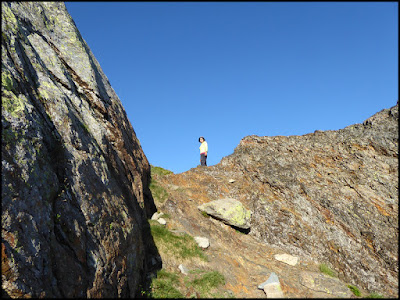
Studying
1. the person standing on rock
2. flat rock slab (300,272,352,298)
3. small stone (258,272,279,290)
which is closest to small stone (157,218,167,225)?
small stone (258,272,279,290)

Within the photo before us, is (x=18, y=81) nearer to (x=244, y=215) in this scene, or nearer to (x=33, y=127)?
(x=33, y=127)

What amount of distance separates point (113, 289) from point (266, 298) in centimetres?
771

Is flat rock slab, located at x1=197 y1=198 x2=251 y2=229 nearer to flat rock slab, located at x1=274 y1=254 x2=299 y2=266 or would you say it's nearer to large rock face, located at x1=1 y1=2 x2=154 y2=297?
flat rock slab, located at x1=274 y1=254 x2=299 y2=266

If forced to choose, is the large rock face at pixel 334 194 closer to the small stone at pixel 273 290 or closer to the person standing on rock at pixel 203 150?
the person standing on rock at pixel 203 150

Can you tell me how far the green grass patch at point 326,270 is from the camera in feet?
53.7

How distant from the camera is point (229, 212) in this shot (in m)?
20.0

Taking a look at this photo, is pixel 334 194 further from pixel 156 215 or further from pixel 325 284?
pixel 156 215

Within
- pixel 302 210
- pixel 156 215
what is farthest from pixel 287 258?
pixel 156 215

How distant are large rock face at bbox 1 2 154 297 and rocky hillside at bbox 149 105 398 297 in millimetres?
4888

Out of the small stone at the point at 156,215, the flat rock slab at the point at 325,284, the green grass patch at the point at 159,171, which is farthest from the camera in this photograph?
the green grass patch at the point at 159,171

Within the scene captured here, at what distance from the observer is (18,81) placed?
9.48 meters

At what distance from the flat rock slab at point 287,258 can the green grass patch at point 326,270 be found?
1.52 metres

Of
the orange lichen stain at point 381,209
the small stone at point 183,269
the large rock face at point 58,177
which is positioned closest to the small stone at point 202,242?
the small stone at point 183,269

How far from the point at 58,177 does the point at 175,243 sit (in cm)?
881
